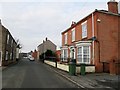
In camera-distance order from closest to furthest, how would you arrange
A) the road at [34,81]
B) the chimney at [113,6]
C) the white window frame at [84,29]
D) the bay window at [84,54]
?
1. the road at [34,81]
2. the bay window at [84,54]
3. the chimney at [113,6]
4. the white window frame at [84,29]

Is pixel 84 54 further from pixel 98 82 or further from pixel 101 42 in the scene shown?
pixel 98 82

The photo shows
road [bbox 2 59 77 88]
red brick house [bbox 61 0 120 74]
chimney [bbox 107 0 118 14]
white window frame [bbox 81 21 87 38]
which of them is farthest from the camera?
white window frame [bbox 81 21 87 38]

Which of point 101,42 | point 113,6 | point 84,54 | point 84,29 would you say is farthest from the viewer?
point 84,29

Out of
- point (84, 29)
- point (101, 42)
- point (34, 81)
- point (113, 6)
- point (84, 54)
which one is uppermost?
point (113, 6)

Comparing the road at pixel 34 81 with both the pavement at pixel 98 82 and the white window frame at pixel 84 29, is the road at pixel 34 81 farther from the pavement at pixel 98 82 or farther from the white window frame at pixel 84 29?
the white window frame at pixel 84 29

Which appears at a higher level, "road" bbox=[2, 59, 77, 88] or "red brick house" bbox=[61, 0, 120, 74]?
"red brick house" bbox=[61, 0, 120, 74]

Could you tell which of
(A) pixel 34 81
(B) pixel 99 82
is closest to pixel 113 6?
(B) pixel 99 82

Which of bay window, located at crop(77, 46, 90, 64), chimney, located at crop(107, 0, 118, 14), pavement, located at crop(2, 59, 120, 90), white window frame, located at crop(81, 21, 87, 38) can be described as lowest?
pavement, located at crop(2, 59, 120, 90)

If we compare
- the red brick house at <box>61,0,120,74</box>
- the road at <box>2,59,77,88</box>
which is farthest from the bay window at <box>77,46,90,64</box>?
the road at <box>2,59,77,88</box>

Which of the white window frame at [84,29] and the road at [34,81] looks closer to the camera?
the road at [34,81]

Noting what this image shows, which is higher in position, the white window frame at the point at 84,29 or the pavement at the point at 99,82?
the white window frame at the point at 84,29

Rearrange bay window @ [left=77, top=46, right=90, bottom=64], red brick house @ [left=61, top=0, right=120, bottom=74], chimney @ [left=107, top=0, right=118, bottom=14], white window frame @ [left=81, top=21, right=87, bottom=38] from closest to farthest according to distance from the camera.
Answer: red brick house @ [left=61, top=0, right=120, bottom=74], bay window @ [left=77, top=46, right=90, bottom=64], chimney @ [left=107, top=0, right=118, bottom=14], white window frame @ [left=81, top=21, right=87, bottom=38]

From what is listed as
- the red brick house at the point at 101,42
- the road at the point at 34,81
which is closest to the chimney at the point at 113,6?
the red brick house at the point at 101,42

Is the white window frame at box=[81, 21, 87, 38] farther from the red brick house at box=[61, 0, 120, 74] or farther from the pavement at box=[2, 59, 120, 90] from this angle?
the pavement at box=[2, 59, 120, 90]
